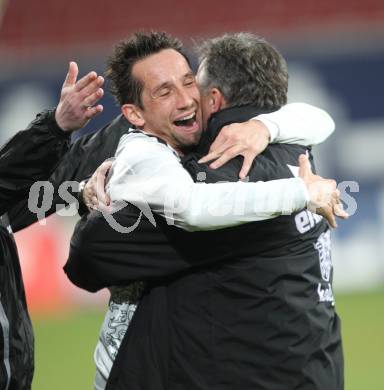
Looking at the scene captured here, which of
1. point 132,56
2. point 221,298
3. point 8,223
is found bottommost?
point 221,298

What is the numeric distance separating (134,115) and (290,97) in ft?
21.5

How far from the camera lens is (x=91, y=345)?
7590 millimetres

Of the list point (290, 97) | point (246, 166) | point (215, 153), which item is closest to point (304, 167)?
point (246, 166)

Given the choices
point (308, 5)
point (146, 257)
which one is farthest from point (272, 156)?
point (308, 5)

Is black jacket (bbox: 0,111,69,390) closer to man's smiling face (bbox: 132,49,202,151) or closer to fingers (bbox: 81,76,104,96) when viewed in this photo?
fingers (bbox: 81,76,104,96)

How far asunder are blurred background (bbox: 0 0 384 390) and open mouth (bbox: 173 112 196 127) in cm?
358

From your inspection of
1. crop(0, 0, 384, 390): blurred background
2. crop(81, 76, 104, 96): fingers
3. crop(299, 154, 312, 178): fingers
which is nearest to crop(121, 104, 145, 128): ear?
crop(81, 76, 104, 96): fingers

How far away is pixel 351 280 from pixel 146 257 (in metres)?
6.35

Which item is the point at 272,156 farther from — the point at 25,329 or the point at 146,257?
the point at 25,329

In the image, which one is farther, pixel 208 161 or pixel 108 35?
pixel 108 35

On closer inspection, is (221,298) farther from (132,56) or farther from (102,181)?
(132,56)

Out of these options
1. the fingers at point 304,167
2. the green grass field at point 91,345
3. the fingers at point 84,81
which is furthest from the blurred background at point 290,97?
the fingers at point 304,167

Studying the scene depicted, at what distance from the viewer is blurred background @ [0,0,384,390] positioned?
7887mm

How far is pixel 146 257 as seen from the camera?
2.99m
